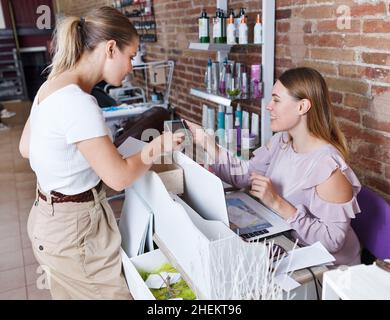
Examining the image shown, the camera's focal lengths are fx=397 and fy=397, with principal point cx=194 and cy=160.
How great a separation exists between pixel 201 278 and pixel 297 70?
0.92 metres

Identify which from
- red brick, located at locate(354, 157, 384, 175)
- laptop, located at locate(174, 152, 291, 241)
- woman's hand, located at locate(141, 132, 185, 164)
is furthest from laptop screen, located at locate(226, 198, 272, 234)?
red brick, located at locate(354, 157, 384, 175)

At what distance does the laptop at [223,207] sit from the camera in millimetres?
1221

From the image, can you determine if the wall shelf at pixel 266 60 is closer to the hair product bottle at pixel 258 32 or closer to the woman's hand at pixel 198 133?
the hair product bottle at pixel 258 32

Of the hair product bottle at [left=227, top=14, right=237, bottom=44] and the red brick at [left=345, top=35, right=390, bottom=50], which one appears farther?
the hair product bottle at [left=227, top=14, right=237, bottom=44]

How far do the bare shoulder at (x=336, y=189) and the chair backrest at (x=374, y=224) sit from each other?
0.19 metres

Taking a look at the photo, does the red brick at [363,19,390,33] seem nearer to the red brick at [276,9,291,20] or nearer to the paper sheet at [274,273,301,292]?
the red brick at [276,9,291,20]

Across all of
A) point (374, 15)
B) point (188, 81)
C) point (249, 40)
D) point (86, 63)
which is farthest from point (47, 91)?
point (188, 81)

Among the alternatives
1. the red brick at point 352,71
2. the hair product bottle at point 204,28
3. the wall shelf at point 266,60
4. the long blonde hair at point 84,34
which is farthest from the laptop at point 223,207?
the hair product bottle at point 204,28

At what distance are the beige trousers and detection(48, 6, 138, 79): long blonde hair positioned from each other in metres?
0.42

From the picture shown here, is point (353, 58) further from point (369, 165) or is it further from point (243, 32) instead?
point (243, 32)

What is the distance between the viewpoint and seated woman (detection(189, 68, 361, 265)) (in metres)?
1.34

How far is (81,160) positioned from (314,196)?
0.79m

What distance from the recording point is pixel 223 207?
3.93ft
